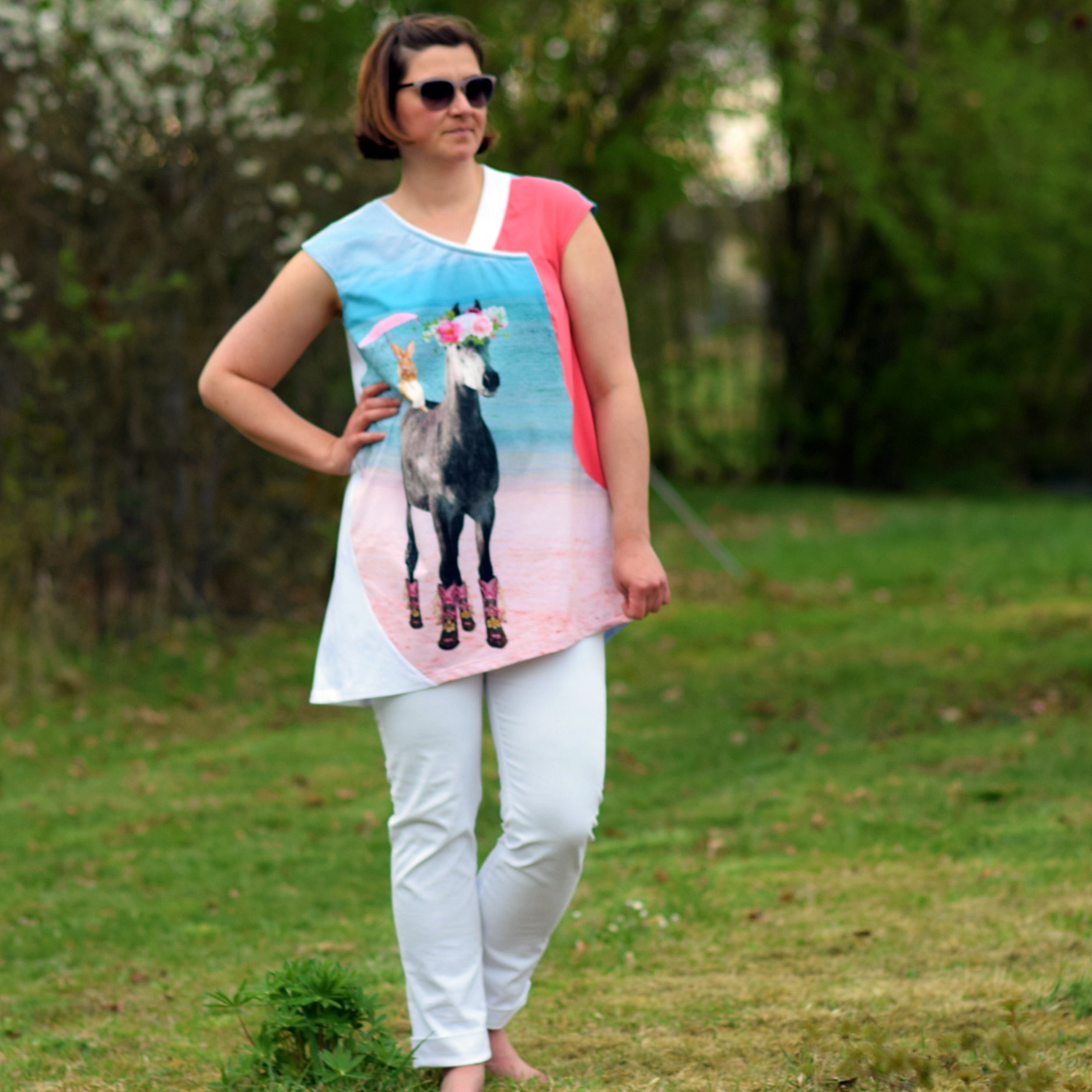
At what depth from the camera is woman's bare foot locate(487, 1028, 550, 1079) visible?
307cm

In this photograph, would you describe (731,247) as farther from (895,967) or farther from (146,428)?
(895,967)

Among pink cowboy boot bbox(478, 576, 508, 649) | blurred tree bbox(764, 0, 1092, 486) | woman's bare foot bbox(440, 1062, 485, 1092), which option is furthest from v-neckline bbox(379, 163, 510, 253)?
blurred tree bbox(764, 0, 1092, 486)

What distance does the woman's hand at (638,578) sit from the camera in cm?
279

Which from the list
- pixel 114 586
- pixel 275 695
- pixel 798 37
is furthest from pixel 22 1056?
pixel 798 37

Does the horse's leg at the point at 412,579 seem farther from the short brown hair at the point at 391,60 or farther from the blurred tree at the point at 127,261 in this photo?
the blurred tree at the point at 127,261

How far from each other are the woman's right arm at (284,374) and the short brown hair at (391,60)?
29cm

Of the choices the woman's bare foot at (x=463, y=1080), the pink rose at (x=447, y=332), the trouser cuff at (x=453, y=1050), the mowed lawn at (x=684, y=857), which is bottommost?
the mowed lawn at (x=684, y=857)

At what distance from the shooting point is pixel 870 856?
16.5ft

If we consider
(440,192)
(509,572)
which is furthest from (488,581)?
(440,192)

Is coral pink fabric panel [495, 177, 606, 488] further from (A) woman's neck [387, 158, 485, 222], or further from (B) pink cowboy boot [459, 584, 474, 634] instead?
(B) pink cowboy boot [459, 584, 474, 634]

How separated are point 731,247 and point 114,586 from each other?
9.93 meters

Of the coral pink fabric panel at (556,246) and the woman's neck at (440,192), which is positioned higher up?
the woman's neck at (440,192)

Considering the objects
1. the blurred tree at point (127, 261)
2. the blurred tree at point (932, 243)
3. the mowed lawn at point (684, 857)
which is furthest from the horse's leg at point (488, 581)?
the blurred tree at point (932, 243)

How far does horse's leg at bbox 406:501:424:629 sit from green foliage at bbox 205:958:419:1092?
29.4 inches
